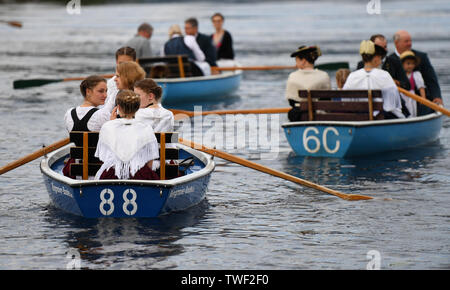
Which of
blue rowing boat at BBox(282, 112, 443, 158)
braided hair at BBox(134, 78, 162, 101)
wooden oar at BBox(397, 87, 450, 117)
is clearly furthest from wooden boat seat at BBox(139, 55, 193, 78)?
braided hair at BBox(134, 78, 162, 101)

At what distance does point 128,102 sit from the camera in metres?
10.2

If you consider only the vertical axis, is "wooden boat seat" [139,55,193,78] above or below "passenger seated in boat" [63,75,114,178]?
below

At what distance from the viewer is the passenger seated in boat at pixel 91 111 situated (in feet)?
35.6

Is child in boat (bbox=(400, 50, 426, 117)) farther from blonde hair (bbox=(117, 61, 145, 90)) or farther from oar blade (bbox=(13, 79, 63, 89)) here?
oar blade (bbox=(13, 79, 63, 89))

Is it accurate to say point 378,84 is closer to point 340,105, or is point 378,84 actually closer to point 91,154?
point 340,105

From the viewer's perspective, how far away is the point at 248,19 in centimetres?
6000

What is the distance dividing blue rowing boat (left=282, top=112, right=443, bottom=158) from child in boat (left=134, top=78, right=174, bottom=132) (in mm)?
4013

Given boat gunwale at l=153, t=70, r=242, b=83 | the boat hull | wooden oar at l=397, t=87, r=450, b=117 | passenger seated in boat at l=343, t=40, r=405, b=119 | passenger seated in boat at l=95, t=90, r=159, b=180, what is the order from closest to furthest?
passenger seated in boat at l=95, t=90, r=159, b=180 < passenger seated in boat at l=343, t=40, r=405, b=119 < wooden oar at l=397, t=87, r=450, b=117 < boat gunwale at l=153, t=70, r=242, b=83 < the boat hull

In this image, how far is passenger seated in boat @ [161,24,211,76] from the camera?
2156 centimetres

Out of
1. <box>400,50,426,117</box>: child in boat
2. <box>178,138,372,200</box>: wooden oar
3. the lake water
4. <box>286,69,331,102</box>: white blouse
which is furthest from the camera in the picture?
<box>400,50,426,117</box>: child in boat

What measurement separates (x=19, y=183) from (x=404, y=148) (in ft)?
20.0

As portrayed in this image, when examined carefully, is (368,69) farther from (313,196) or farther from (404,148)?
(313,196)

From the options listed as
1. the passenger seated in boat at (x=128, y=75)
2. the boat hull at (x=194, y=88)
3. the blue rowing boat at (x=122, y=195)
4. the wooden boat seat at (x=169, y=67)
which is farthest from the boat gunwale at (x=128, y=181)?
the boat hull at (x=194, y=88)

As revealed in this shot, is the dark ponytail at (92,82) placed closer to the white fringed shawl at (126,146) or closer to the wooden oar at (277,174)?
the white fringed shawl at (126,146)
